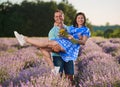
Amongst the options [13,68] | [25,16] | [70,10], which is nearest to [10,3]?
[25,16]

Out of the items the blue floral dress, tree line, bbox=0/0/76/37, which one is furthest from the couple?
tree line, bbox=0/0/76/37

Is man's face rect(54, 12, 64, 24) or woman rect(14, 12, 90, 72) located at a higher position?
man's face rect(54, 12, 64, 24)

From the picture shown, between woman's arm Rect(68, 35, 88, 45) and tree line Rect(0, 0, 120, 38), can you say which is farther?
tree line Rect(0, 0, 120, 38)

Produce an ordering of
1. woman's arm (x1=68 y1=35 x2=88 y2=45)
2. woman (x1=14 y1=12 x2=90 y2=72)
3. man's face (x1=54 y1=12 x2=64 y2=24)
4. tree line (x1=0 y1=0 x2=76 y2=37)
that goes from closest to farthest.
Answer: woman's arm (x1=68 y1=35 x2=88 y2=45)
woman (x1=14 y1=12 x2=90 y2=72)
man's face (x1=54 y1=12 x2=64 y2=24)
tree line (x1=0 y1=0 x2=76 y2=37)

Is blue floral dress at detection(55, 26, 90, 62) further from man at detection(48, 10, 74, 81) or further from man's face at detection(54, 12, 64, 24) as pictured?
man's face at detection(54, 12, 64, 24)

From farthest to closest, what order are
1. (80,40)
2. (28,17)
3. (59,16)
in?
(28,17) < (59,16) < (80,40)

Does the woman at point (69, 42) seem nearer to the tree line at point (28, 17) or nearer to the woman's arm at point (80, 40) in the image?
the woman's arm at point (80, 40)

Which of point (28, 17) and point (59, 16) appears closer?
point (59, 16)

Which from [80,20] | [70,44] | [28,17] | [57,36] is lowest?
[28,17]

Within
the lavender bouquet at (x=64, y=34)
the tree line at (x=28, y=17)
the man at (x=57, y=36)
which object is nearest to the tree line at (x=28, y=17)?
the tree line at (x=28, y=17)

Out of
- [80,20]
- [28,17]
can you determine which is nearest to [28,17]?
[28,17]

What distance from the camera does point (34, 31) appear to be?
60.9m

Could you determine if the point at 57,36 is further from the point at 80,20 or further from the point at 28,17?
the point at 28,17

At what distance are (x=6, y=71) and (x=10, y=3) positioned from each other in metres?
58.9
